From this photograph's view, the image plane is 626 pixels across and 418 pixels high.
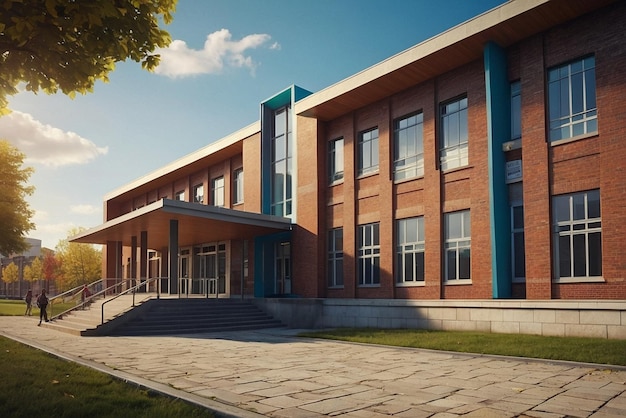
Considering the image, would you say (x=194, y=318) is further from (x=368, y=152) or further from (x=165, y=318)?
(x=368, y=152)

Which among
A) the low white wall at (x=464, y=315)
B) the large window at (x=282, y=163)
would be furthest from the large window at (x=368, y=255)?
the large window at (x=282, y=163)

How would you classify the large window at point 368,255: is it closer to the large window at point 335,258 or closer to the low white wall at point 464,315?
the large window at point 335,258

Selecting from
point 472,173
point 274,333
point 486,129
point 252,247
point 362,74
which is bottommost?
point 274,333

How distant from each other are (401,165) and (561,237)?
7300 mm

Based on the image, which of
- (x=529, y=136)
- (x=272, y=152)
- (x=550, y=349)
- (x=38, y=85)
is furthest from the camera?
(x=272, y=152)

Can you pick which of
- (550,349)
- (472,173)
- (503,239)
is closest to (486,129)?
(472,173)

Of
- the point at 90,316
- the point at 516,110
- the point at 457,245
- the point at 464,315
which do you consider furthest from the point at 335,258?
the point at 90,316

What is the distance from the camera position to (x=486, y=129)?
1930cm

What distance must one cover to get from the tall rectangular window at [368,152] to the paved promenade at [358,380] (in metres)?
10.4

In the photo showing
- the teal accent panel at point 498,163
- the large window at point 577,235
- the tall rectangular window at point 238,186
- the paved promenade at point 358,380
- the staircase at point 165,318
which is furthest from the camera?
the tall rectangular window at point 238,186

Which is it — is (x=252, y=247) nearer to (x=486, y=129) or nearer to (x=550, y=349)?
(x=486, y=129)

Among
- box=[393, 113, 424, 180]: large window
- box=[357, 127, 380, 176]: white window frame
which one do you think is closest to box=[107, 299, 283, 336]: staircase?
box=[357, 127, 380, 176]: white window frame

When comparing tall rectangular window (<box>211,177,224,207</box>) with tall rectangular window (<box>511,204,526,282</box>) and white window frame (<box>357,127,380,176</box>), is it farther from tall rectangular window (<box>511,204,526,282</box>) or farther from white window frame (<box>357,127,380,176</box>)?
tall rectangular window (<box>511,204,526,282</box>)

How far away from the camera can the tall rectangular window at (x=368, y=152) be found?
2405 cm
